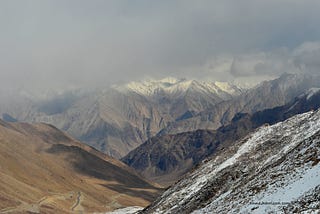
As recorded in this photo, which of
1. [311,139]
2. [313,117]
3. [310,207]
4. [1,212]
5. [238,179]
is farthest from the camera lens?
[1,212]

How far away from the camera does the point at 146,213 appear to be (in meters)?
63.3

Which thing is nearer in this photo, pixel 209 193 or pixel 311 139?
pixel 311 139

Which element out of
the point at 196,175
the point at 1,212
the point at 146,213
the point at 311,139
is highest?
the point at 311,139

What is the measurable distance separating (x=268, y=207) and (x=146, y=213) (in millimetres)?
32348

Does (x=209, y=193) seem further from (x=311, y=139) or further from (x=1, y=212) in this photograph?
(x=1, y=212)

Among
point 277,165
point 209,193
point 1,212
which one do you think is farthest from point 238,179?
point 1,212

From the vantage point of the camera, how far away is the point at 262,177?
41.7m

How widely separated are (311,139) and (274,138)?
65.1ft

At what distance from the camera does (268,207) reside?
110 feet

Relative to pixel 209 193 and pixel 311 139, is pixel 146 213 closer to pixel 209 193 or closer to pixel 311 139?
pixel 209 193

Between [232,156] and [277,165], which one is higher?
[277,165]

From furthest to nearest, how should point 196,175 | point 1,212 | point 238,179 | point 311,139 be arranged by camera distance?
1. point 1,212
2. point 196,175
3. point 238,179
4. point 311,139

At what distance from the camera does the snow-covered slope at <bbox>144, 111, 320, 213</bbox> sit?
111 feet

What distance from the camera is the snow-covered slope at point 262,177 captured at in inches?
1326
